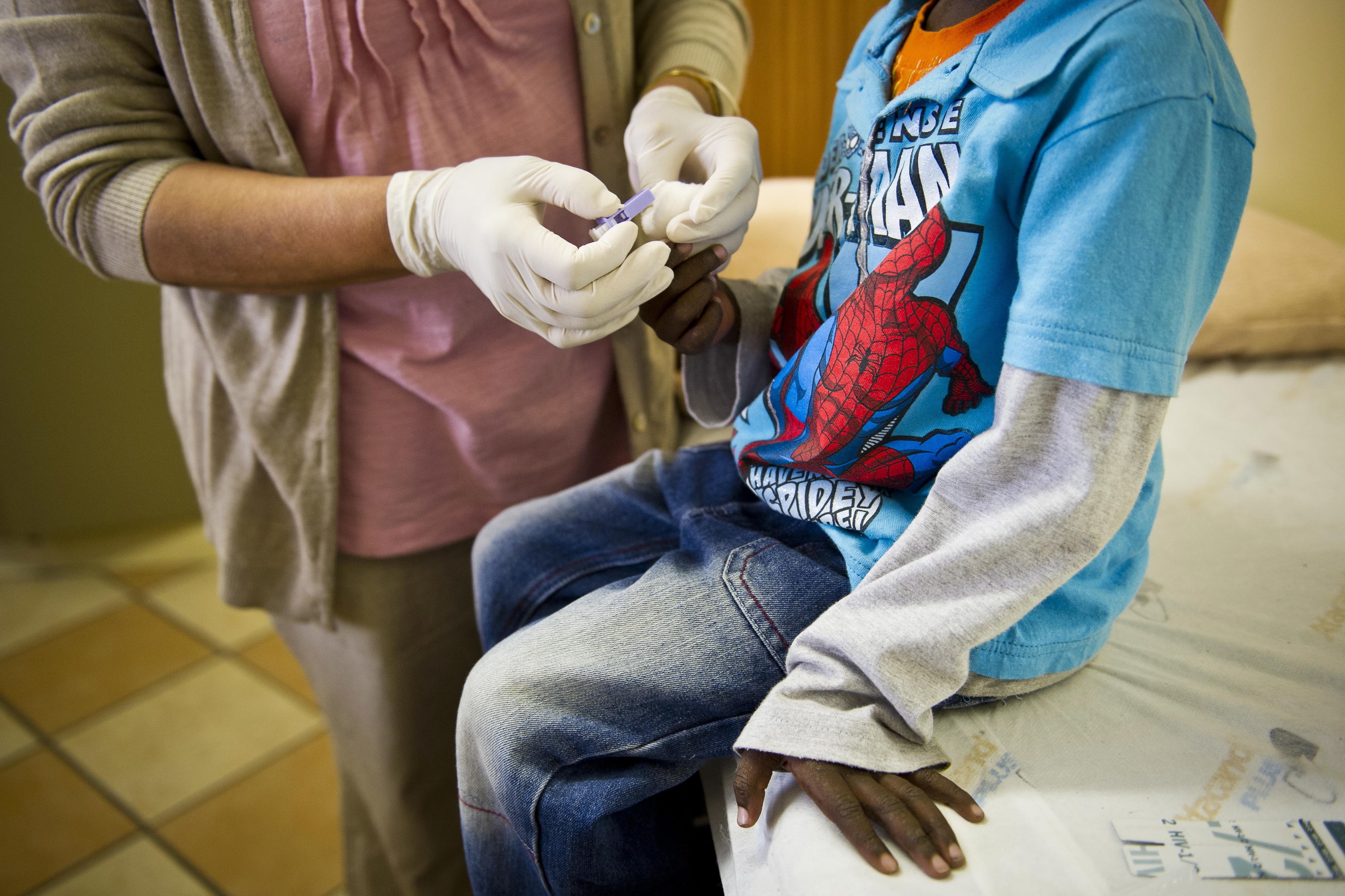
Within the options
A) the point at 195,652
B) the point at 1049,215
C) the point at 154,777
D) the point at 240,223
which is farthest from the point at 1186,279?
the point at 195,652

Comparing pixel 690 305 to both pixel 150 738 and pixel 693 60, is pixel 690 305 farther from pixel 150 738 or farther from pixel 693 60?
pixel 150 738

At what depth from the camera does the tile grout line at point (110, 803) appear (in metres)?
1.32

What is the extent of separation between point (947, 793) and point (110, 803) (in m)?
1.44

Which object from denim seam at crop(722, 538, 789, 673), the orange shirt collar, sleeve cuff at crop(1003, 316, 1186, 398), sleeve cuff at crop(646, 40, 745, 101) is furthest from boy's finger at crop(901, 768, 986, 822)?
sleeve cuff at crop(646, 40, 745, 101)

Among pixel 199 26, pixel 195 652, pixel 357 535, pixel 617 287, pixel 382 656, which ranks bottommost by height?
pixel 195 652

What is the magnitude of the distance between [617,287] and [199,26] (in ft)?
1.50

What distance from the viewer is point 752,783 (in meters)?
0.60

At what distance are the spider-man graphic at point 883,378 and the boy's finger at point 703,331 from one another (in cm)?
9

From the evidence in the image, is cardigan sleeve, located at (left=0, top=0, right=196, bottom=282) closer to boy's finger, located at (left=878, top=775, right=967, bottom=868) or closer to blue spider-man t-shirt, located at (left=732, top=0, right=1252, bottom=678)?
blue spider-man t-shirt, located at (left=732, top=0, right=1252, bottom=678)

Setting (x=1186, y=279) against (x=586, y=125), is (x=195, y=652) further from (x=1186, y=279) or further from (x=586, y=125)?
(x=1186, y=279)

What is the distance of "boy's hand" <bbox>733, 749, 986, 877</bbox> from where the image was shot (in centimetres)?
56

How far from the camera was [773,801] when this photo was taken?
63 cm

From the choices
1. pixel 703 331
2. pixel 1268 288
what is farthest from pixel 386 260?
pixel 1268 288

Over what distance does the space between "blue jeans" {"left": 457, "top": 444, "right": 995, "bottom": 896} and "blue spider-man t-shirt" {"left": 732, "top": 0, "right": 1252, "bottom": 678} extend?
0.20ft
